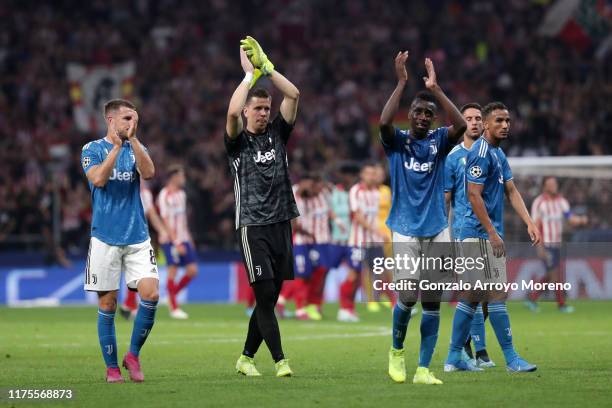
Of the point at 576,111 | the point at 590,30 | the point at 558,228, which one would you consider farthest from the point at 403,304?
the point at 590,30

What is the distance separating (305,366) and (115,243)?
2685 millimetres

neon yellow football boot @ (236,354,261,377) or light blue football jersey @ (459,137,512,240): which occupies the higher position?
light blue football jersey @ (459,137,512,240)

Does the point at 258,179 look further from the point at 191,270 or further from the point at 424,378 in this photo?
the point at 191,270

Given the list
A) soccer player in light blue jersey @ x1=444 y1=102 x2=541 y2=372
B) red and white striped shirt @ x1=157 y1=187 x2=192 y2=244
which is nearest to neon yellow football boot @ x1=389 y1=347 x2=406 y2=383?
soccer player in light blue jersey @ x1=444 y1=102 x2=541 y2=372

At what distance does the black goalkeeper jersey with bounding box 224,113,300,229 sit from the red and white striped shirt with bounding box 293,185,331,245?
1067 cm

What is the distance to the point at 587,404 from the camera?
30.0ft

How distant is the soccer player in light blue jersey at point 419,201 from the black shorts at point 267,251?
106 cm

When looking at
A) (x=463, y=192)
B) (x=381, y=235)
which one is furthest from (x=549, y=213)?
(x=463, y=192)

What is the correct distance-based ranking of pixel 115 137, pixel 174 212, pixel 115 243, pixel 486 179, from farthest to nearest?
pixel 174 212
pixel 486 179
pixel 115 243
pixel 115 137

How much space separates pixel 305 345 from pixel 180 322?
536 cm

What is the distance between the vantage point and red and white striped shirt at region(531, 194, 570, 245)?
22.7 meters

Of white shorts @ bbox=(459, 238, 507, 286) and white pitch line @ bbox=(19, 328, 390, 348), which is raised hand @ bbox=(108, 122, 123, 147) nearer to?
white shorts @ bbox=(459, 238, 507, 286)

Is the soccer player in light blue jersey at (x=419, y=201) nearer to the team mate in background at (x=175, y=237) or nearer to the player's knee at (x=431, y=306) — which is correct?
the player's knee at (x=431, y=306)

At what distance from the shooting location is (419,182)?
10.7m
